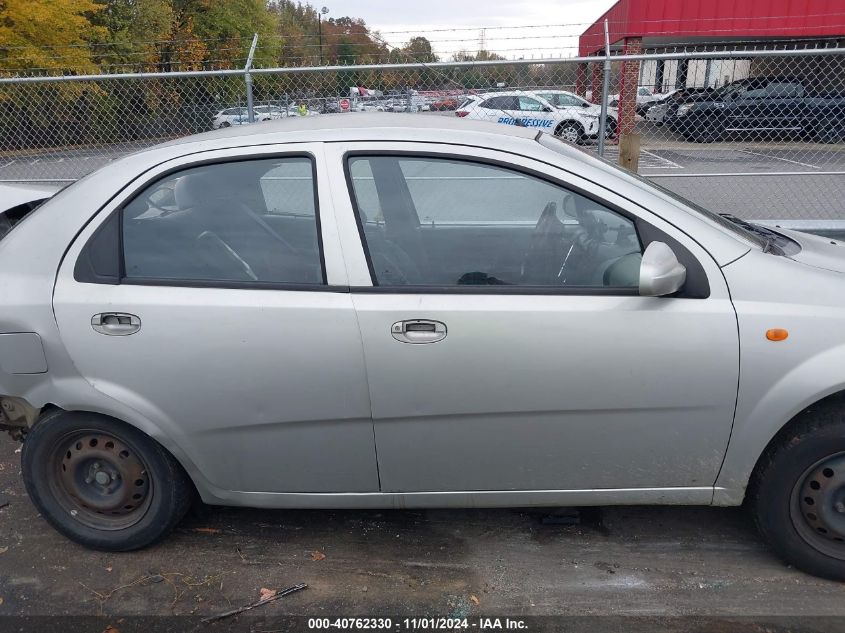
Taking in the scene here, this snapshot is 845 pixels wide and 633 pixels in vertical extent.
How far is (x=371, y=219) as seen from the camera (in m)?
2.78

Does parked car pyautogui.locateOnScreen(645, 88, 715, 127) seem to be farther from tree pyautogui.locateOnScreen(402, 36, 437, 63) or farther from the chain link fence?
tree pyautogui.locateOnScreen(402, 36, 437, 63)

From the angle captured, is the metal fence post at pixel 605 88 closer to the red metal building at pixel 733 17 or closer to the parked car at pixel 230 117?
the parked car at pixel 230 117

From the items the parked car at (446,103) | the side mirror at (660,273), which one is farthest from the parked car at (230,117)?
the side mirror at (660,273)

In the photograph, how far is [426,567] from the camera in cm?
298

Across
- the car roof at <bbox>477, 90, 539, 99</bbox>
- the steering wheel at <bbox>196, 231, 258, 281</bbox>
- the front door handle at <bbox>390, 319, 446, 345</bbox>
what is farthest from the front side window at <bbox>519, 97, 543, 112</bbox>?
the front door handle at <bbox>390, 319, 446, 345</bbox>

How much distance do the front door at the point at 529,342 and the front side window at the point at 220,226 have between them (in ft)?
0.94

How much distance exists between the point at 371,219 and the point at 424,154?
330 mm

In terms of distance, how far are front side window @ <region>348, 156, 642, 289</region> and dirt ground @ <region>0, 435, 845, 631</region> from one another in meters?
1.18

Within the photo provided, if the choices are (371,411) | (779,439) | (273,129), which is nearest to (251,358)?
(371,411)

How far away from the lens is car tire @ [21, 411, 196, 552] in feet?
9.73

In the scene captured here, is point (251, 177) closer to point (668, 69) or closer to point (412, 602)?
point (412, 602)

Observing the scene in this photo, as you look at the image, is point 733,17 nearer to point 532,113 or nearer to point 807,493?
point 532,113

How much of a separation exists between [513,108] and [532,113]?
200 mm

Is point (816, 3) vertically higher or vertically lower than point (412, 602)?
higher
